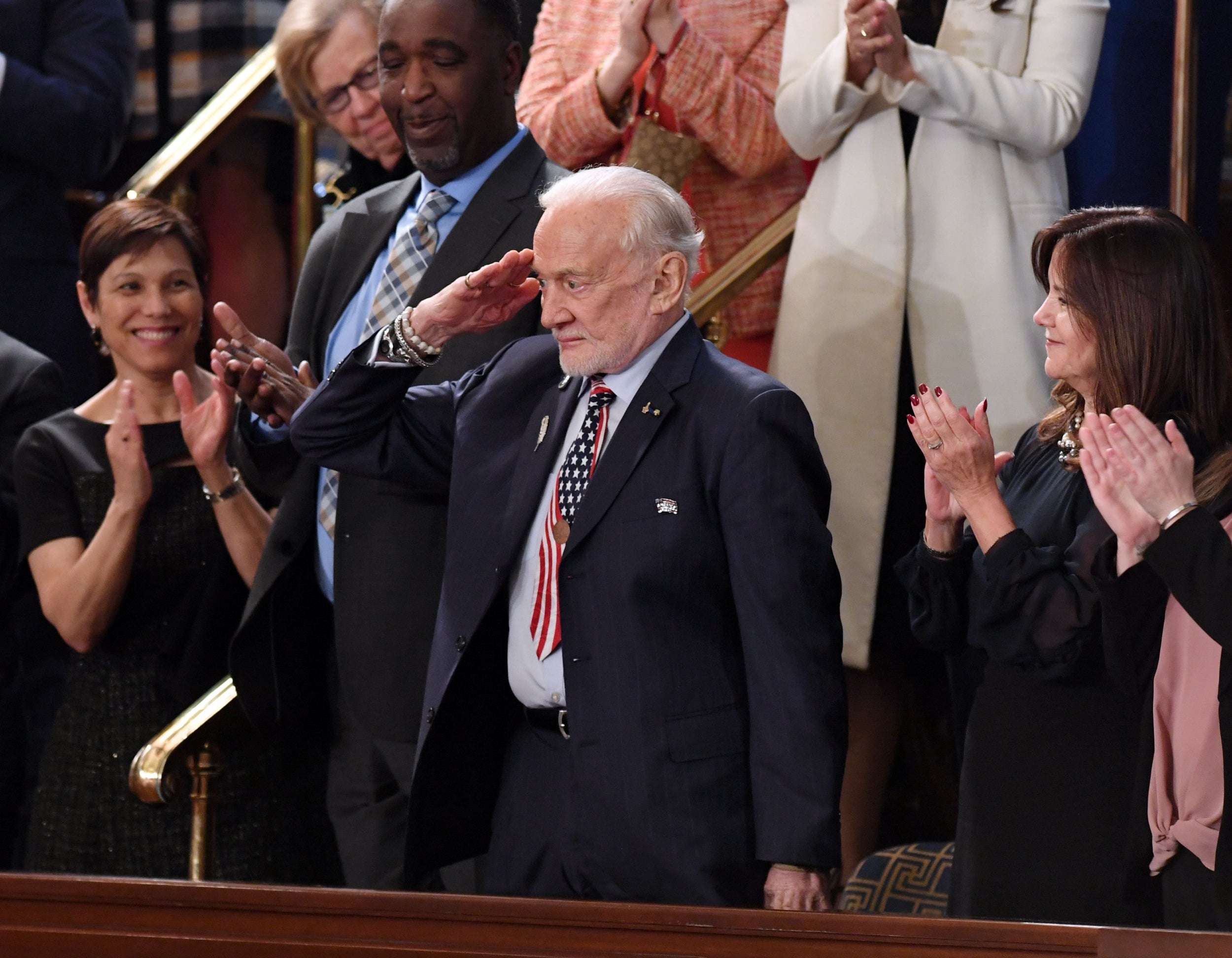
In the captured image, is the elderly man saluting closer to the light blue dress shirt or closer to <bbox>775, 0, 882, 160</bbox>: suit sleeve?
the light blue dress shirt

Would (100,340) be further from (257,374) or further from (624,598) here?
(624,598)

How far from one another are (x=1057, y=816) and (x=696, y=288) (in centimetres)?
124

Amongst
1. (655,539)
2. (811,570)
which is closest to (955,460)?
(811,570)

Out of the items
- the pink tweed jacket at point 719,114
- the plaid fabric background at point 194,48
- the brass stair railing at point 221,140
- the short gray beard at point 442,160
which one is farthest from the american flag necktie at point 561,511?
the plaid fabric background at point 194,48

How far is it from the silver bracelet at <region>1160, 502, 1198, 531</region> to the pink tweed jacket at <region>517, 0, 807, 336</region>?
119cm

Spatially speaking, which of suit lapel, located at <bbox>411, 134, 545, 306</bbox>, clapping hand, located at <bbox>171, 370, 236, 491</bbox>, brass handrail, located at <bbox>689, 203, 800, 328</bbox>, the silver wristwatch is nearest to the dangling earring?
clapping hand, located at <bbox>171, 370, 236, 491</bbox>

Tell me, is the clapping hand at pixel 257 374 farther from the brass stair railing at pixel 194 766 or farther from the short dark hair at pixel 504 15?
the short dark hair at pixel 504 15

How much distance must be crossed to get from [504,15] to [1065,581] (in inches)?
55.6

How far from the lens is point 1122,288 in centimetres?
244

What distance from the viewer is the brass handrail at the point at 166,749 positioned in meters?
2.93

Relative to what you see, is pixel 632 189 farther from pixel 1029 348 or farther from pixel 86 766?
pixel 86 766

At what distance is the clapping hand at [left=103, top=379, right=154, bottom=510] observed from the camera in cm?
313

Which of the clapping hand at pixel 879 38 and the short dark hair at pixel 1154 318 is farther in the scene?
the clapping hand at pixel 879 38

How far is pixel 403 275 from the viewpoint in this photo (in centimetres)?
297
